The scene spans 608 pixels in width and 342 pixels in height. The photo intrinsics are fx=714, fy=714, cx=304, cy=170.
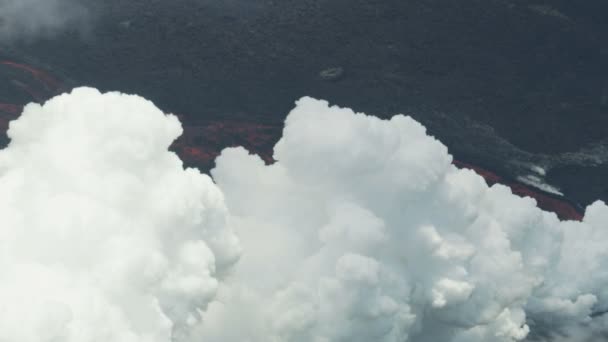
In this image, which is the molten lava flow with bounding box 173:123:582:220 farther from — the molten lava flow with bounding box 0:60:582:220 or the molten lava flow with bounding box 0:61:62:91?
the molten lava flow with bounding box 0:61:62:91

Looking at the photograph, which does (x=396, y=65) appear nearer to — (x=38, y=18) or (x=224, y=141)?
(x=224, y=141)

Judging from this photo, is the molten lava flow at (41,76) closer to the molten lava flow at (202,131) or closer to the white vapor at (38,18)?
the molten lava flow at (202,131)

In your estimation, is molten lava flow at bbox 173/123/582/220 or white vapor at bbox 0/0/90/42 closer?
molten lava flow at bbox 173/123/582/220

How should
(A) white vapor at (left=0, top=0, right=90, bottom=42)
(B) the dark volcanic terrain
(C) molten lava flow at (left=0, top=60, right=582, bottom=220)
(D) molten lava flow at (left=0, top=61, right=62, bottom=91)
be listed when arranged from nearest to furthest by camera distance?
(C) molten lava flow at (left=0, top=60, right=582, bottom=220) → (D) molten lava flow at (left=0, top=61, right=62, bottom=91) → (B) the dark volcanic terrain → (A) white vapor at (left=0, top=0, right=90, bottom=42)

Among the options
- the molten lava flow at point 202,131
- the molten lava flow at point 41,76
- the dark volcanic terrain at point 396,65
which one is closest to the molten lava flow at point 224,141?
the molten lava flow at point 202,131

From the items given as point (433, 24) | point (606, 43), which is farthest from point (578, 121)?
point (433, 24)

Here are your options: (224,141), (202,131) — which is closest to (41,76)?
(202,131)

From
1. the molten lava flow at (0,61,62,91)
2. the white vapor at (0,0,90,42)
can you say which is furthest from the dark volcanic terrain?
the molten lava flow at (0,61,62,91)
